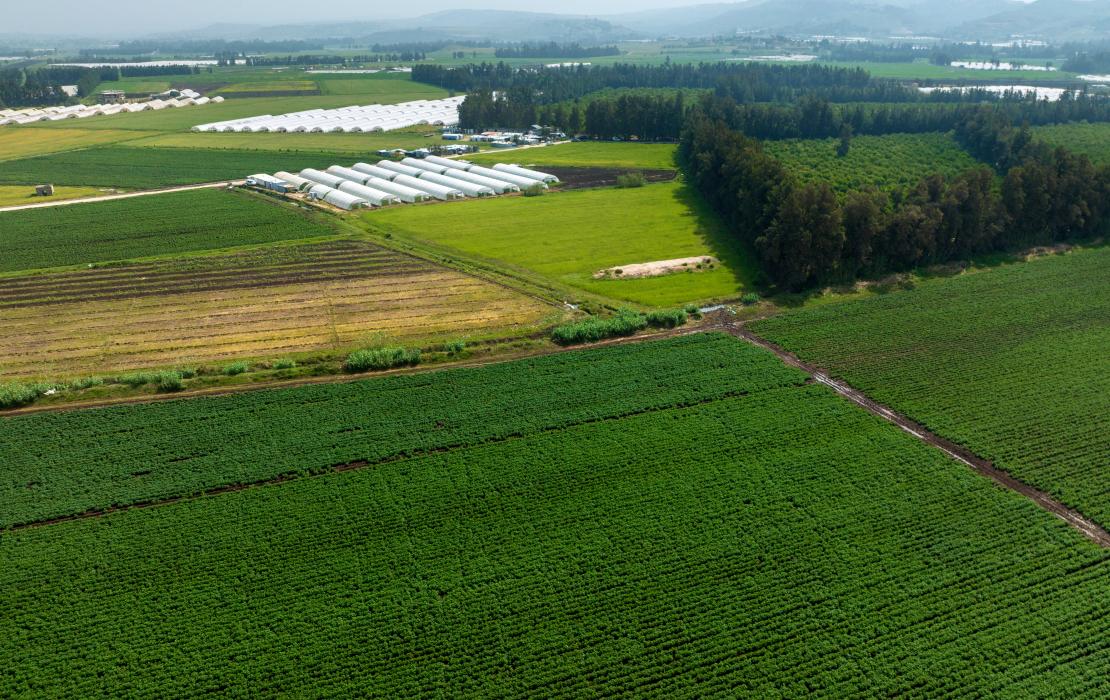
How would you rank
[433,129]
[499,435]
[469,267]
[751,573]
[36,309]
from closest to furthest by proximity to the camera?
1. [751,573]
2. [499,435]
3. [36,309]
4. [469,267]
5. [433,129]

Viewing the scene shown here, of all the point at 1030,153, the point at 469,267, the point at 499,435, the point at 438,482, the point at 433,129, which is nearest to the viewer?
the point at 438,482

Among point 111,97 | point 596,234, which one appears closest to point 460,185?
point 596,234

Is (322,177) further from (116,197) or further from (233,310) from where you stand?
(233,310)

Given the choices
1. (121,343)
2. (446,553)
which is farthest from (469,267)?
(446,553)

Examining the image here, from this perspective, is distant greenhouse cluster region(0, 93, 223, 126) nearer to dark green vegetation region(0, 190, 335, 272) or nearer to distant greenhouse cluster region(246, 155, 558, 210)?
distant greenhouse cluster region(246, 155, 558, 210)

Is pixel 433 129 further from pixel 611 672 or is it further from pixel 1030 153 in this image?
pixel 611 672

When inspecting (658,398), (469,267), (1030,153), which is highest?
(1030,153)

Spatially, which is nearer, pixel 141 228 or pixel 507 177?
pixel 141 228

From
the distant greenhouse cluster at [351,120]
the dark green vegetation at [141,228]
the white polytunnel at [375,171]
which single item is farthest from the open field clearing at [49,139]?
the white polytunnel at [375,171]
